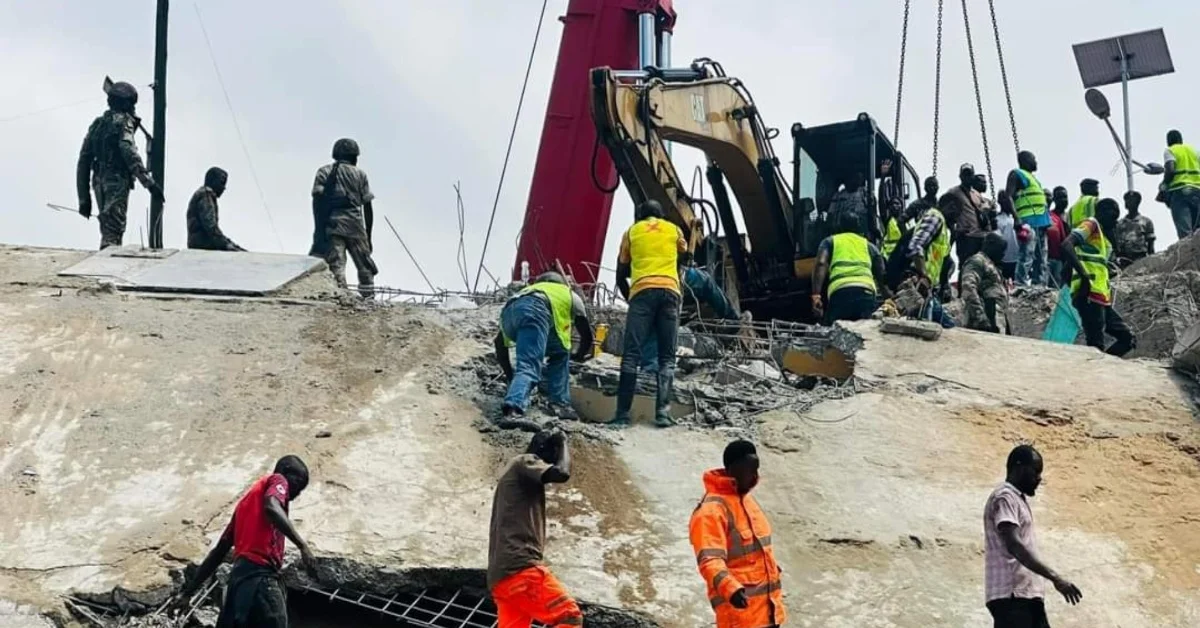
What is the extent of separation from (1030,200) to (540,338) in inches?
341

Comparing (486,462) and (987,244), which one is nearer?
(486,462)

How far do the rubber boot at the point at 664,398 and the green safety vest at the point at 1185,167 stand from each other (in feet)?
29.4

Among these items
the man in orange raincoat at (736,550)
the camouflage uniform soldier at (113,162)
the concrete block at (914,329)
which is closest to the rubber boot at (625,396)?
the concrete block at (914,329)

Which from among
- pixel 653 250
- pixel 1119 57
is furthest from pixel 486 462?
pixel 1119 57

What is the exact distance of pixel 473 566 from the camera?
24.0 ft

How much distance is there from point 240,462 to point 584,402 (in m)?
2.67

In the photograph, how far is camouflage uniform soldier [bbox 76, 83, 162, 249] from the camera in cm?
1218

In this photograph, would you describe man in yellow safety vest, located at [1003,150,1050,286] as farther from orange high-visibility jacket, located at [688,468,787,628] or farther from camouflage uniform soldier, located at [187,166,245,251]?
orange high-visibility jacket, located at [688,468,787,628]

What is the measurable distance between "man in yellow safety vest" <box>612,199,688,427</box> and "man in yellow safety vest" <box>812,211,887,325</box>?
2.46 meters

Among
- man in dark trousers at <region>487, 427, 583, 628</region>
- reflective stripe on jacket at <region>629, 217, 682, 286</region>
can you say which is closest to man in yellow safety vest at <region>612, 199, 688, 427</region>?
reflective stripe on jacket at <region>629, 217, 682, 286</region>

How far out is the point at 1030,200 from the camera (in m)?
15.9

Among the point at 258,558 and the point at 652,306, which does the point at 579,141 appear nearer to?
the point at 652,306

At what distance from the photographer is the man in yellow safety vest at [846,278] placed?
39.0 ft

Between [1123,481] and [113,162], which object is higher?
[113,162]
